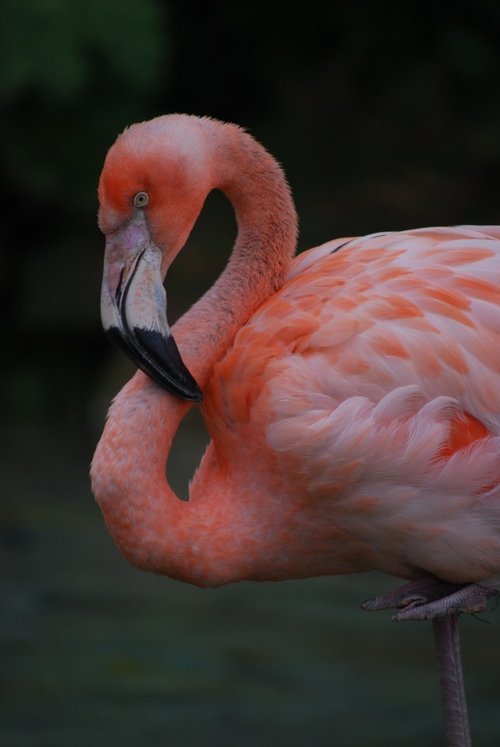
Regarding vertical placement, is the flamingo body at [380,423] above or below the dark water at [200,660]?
above

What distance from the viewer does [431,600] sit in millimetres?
2883

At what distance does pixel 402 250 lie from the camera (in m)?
3.01

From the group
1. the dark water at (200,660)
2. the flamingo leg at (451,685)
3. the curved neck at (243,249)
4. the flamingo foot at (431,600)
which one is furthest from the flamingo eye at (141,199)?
the dark water at (200,660)

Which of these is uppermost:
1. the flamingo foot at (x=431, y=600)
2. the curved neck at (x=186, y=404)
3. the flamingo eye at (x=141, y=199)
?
the flamingo eye at (x=141, y=199)

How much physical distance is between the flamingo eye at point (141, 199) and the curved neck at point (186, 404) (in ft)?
0.63

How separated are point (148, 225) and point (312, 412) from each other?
538mm

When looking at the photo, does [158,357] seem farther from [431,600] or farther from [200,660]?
[200,660]

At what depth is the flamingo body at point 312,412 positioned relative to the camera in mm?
2791

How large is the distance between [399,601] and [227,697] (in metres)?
2.16

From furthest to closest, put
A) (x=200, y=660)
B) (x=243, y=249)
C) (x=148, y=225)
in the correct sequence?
(x=200, y=660) < (x=243, y=249) < (x=148, y=225)

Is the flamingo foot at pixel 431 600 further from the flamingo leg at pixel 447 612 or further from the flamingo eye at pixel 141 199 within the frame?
the flamingo eye at pixel 141 199

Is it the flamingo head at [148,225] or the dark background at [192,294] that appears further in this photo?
the dark background at [192,294]

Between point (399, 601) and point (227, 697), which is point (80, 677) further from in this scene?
point (399, 601)

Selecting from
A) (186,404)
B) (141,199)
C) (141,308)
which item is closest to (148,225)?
(141,199)
